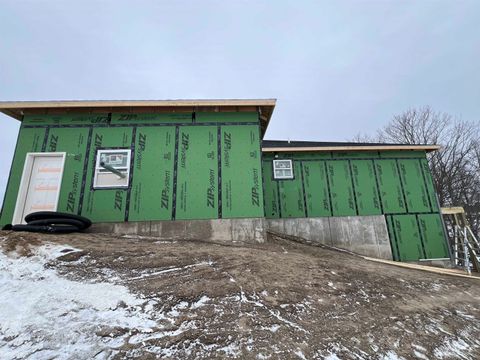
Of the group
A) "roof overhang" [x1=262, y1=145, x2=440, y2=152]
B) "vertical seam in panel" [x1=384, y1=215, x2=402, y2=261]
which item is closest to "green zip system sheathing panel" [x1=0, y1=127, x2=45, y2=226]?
"roof overhang" [x1=262, y1=145, x2=440, y2=152]

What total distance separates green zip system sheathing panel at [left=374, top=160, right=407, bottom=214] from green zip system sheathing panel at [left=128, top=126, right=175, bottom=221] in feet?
29.1

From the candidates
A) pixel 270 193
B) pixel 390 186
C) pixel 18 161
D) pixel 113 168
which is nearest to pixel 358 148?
pixel 390 186

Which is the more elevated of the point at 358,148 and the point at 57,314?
the point at 358,148

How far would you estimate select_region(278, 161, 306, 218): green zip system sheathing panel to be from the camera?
33.0 feet

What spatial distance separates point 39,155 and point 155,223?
4.18m

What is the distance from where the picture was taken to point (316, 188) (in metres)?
10.3

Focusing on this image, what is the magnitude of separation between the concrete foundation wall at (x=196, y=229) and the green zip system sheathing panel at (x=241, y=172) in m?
0.33

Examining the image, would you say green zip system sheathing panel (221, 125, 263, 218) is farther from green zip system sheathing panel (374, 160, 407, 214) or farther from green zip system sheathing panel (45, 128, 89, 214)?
green zip system sheathing panel (374, 160, 407, 214)

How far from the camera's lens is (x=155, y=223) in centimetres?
669

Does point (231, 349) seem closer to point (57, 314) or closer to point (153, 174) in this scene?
point (57, 314)

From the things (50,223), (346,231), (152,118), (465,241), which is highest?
(152,118)

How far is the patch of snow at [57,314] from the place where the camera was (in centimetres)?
215

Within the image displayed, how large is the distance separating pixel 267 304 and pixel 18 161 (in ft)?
26.9

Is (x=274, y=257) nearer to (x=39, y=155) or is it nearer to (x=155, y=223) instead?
(x=155, y=223)
